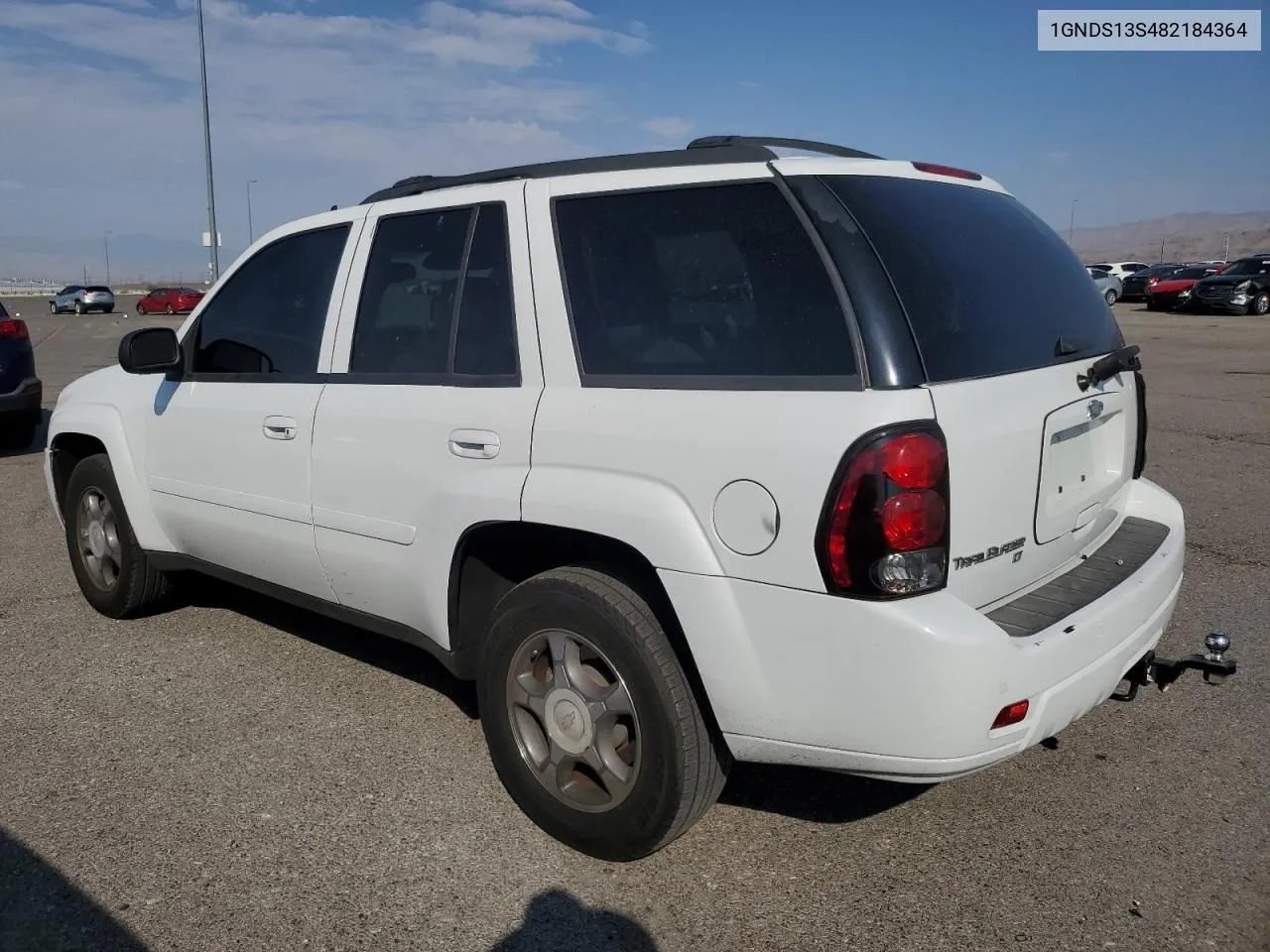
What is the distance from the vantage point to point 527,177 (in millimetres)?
3309

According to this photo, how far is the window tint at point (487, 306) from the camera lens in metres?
3.20

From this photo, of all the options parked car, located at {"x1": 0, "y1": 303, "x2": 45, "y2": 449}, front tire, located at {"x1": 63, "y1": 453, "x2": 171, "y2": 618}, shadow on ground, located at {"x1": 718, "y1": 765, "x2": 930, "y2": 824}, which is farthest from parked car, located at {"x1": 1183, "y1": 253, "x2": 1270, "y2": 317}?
front tire, located at {"x1": 63, "y1": 453, "x2": 171, "y2": 618}

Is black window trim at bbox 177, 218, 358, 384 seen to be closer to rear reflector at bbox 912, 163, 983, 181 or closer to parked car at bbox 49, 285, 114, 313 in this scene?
rear reflector at bbox 912, 163, 983, 181

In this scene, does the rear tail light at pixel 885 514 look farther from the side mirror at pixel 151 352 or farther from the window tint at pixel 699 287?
the side mirror at pixel 151 352

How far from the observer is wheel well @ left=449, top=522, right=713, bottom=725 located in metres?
2.93

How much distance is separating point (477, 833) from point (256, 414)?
1767 millimetres

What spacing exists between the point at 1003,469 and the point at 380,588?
2019 millimetres

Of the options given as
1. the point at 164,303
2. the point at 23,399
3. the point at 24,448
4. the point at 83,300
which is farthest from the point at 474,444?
the point at 83,300

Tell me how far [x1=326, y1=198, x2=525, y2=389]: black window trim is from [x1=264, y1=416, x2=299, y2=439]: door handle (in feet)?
0.73

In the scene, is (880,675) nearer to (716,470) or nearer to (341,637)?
(716,470)

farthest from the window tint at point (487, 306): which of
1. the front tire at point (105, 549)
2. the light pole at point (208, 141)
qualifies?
the light pole at point (208, 141)

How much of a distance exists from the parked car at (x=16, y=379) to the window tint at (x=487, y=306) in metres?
7.94

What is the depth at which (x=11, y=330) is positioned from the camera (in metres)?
9.82

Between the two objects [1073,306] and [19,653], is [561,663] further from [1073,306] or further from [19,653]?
[19,653]
